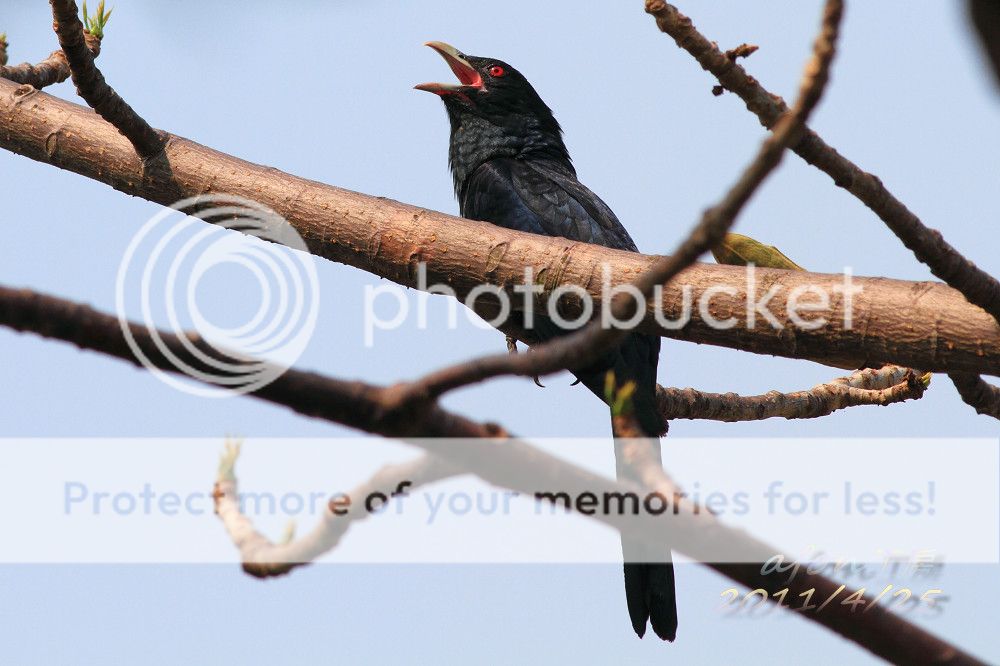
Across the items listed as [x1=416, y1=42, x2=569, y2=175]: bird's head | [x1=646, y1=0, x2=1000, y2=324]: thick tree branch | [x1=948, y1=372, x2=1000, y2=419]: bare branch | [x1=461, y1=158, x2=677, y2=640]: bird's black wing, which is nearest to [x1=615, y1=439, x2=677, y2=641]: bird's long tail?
[x1=461, y1=158, x2=677, y2=640]: bird's black wing

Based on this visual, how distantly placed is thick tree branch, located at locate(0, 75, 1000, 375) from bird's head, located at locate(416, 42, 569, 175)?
2513 mm

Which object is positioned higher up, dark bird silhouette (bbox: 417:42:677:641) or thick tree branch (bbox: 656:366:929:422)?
dark bird silhouette (bbox: 417:42:677:641)

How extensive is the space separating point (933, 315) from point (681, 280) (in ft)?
2.03

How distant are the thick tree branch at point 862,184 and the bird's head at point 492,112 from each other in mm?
3141

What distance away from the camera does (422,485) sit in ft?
4.68

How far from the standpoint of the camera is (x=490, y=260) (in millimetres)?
2984

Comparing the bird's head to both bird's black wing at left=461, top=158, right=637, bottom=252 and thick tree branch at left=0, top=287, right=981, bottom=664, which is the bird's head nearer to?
bird's black wing at left=461, top=158, right=637, bottom=252

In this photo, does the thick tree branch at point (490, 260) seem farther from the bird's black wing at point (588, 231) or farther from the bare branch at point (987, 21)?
the bare branch at point (987, 21)

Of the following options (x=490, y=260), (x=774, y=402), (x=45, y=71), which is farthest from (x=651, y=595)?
(x=45, y=71)

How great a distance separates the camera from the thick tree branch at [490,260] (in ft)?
8.57

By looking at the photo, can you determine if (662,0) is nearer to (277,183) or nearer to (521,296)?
(521,296)

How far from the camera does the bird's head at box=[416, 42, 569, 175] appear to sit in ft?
18.8

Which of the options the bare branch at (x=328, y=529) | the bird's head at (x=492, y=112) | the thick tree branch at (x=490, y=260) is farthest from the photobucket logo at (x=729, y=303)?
the bird's head at (x=492, y=112)

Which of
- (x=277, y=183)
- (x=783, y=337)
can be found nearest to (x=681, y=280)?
(x=783, y=337)
